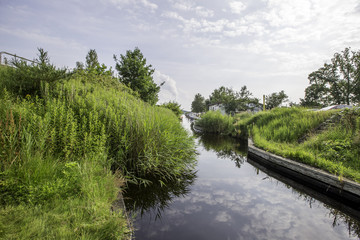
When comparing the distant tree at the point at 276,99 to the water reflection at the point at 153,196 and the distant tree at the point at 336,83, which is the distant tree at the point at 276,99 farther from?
the water reflection at the point at 153,196

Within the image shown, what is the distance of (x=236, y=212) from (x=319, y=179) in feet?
9.63

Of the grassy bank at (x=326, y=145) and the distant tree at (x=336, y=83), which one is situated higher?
the distant tree at (x=336, y=83)

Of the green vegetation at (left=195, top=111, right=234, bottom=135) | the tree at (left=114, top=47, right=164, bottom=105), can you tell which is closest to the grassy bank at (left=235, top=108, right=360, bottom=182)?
the green vegetation at (left=195, top=111, right=234, bottom=135)

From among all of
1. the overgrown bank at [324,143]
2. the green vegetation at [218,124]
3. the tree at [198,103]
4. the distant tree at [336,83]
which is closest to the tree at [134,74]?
the green vegetation at [218,124]

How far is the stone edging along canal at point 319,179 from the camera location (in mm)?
4094

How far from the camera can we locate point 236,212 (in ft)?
12.8

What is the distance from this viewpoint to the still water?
10.5 feet

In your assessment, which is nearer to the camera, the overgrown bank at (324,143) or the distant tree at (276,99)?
the overgrown bank at (324,143)

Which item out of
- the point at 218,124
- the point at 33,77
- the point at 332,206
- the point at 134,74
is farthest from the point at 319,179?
the point at 134,74

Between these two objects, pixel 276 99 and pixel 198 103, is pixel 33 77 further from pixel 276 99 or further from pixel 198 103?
pixel 198 103

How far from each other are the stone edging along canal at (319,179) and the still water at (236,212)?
0.26m

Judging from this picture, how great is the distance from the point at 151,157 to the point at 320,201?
4575 mm

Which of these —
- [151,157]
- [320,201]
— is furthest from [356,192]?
[151,157]

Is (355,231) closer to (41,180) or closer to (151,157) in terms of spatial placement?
(151,157)
